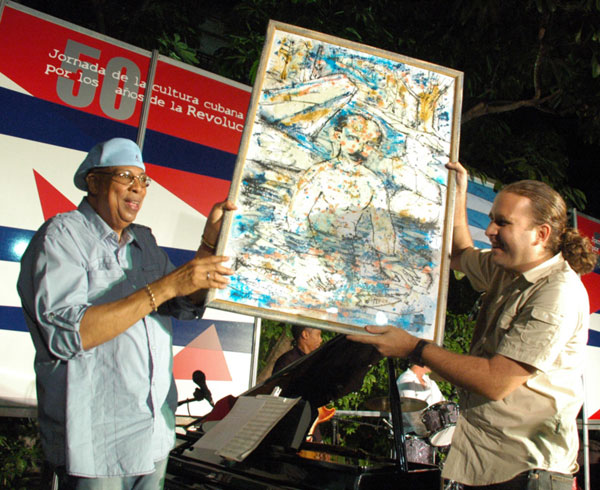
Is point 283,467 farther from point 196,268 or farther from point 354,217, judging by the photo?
point 354,217

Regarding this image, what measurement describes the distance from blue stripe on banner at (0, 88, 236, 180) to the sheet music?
8.01 feet

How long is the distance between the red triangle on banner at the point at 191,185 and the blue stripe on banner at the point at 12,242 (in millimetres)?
981

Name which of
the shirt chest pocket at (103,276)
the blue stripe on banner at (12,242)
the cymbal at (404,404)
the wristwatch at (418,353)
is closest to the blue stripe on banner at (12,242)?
the blue stripe on banner at (12,242)

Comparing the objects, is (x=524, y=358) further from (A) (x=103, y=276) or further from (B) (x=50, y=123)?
(B) (x=50, y=123)

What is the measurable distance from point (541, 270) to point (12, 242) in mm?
3072

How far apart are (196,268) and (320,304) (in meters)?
0.46

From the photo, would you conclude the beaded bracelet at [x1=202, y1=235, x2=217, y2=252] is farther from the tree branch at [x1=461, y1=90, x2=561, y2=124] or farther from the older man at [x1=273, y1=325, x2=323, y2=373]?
the tree branch at [x1=461, y1=90, x2=561, y2=124]

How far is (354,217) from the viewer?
194 cm

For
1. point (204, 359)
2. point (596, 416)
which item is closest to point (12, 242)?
point (204, 359)

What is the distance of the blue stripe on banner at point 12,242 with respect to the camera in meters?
3.27

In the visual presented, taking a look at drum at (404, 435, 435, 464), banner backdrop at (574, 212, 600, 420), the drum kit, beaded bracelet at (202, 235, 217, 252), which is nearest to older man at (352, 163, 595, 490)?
beaded bracelet at (202, 235, 217, 252)

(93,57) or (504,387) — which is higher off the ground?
(93,57)

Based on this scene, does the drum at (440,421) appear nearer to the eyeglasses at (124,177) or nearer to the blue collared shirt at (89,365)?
the blue collared shirt at (89,365)

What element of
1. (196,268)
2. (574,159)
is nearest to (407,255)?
(196,268)
